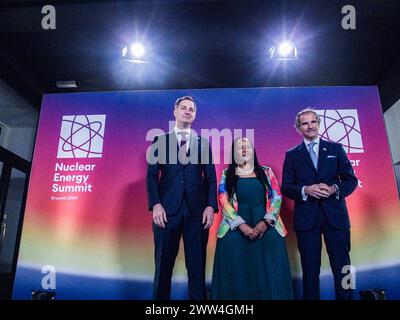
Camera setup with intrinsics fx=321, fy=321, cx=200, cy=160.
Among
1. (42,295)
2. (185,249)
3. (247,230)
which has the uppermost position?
(247,230)

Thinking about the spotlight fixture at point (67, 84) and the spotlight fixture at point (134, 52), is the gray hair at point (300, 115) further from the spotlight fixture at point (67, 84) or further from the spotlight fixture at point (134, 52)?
the spotlight fixture at point (67, 84)

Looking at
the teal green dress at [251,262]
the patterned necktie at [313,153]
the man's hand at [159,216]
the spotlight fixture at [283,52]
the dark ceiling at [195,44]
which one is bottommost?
the teal green dress at [251,262]

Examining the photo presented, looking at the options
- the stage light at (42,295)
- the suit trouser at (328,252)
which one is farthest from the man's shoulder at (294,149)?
the stage light at (42,295)

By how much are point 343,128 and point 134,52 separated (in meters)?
2.45

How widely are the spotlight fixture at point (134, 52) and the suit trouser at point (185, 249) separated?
6.10 feet

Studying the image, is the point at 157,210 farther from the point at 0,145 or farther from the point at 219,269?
the point at 0,145

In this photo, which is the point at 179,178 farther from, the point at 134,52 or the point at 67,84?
the point at 67,84

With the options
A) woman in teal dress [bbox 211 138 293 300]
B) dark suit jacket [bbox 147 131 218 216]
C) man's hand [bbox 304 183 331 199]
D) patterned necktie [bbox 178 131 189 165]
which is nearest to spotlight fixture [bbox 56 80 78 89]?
dark suit jacket [bbox 147 131 218 216]

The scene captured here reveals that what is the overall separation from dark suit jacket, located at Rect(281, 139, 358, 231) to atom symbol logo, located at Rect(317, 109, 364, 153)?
249 millimetres

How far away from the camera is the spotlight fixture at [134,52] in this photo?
12.0 ft

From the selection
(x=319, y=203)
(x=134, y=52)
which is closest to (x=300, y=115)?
(x=319, y=203)

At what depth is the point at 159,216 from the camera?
2.76m

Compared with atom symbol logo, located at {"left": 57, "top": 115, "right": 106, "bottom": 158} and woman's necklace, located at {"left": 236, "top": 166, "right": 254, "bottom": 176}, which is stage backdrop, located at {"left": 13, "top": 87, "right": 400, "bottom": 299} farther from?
woman's necklace, located at {"left": 236, "top": 166, "right": 254, "bottom": 176}
